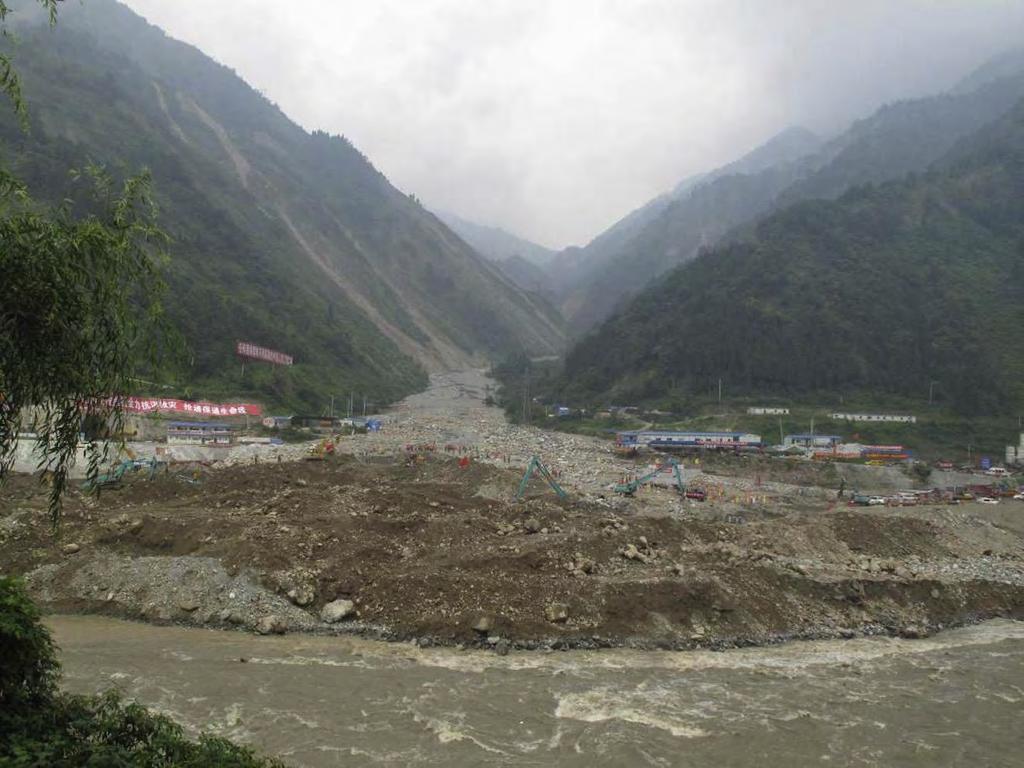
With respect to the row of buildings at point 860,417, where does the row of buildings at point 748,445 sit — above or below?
below

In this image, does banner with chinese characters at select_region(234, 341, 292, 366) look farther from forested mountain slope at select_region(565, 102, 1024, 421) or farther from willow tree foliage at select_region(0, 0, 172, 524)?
willow tree foliage at select_region(0, 0, 172, 524)

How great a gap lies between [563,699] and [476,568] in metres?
6.83

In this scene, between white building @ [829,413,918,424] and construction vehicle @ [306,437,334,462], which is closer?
construction vehicle @ [306,437,334,462]

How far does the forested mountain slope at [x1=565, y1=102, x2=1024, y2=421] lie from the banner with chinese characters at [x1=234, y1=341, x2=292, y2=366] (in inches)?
1732

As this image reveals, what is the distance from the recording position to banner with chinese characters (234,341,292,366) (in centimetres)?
7469

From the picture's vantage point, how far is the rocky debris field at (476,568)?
2022 cm

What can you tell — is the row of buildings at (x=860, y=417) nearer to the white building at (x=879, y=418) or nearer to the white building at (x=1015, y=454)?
the white building at (x=879, y=418)

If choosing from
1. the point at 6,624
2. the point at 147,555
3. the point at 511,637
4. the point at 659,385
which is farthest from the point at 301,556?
the point at 659,385

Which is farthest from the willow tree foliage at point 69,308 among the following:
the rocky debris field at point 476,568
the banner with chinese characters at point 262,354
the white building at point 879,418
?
the white building at point 879,418

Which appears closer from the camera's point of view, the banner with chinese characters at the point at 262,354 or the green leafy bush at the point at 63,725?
the green leafy bush at the point at 63,725

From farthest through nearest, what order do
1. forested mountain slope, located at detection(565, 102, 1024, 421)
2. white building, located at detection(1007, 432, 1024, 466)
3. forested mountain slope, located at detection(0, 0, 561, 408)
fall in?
forested mountain slope, located at detection(565, 102, 1024, 421), forested mountain slope, located at detection(0, 0, 561, 408), white building, located at detection(1007, 432, 1024, 466)

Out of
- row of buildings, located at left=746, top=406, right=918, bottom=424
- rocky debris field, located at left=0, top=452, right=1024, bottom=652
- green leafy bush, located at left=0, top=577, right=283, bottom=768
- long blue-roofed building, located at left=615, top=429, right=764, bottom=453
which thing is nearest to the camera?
green leafy bush, located at left=0, top=577, right=283, bottom=768

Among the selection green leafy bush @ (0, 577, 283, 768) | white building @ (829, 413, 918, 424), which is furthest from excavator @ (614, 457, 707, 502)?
white building @ (829, 413, 918, 424)

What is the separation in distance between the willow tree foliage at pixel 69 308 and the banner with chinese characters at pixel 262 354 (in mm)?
72899
